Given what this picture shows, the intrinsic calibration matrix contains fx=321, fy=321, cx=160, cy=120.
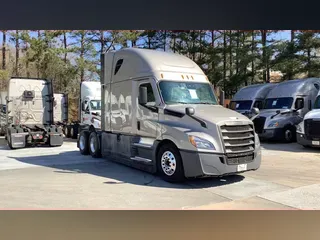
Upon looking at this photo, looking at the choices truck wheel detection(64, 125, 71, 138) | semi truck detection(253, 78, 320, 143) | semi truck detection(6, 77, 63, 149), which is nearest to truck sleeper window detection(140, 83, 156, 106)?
semi truck detection(253, 78, 320, 143)

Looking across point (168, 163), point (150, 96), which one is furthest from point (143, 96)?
point (168, 163)

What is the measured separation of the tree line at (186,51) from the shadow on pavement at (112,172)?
1406mm

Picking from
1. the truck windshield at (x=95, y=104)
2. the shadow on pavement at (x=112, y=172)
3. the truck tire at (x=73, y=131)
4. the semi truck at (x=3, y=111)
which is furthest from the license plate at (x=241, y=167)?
the semi truck at (x=3, y=111)

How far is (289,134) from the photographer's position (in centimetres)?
681

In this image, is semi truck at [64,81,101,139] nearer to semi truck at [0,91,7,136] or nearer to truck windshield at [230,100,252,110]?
semi truck at [0,91,7,136]

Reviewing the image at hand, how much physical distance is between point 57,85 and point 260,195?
3.96m

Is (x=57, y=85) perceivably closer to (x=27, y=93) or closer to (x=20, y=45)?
(x=20, y=45)

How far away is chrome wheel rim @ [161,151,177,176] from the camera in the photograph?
4457mm

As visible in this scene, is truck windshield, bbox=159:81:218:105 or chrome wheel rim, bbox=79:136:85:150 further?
chrome wheel rim, bbox=79:136:85:150

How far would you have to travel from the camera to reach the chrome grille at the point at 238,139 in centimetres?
429

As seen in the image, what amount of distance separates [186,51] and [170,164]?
1758mm

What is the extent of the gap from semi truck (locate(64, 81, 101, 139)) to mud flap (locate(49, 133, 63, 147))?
0.53ft

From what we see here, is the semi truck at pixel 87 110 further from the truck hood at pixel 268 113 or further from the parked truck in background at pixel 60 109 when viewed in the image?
the truck hood at pixel 268 113
